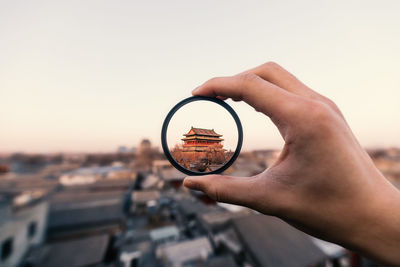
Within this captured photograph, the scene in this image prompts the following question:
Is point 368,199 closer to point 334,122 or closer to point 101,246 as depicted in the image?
point 334,122

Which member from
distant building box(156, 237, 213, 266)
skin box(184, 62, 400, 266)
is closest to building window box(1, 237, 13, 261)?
distant building box(156, 237, 213, 266)

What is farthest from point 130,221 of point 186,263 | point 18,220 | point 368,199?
point 368,199

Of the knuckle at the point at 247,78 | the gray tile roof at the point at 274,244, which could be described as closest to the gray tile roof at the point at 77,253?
the gray tile roof at the point at 274,244

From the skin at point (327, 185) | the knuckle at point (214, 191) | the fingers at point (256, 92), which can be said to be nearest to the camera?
the skin at point (327, 185)

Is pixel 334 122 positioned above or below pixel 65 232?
above

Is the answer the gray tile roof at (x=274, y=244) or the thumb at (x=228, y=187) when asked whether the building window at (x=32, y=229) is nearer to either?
the gray tile roof at (x=274, y=244)

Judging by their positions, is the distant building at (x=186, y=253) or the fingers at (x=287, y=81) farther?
the distant building at (x=186, y=253)

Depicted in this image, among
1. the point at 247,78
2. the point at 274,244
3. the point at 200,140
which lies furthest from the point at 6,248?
the point at 247,78
